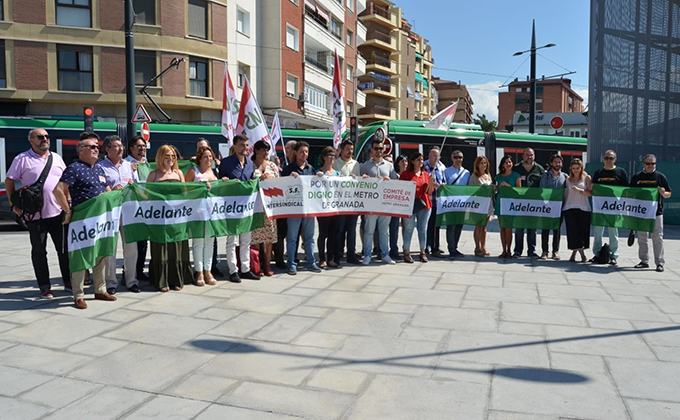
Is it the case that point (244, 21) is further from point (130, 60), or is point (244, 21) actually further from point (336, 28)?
point (130, 60)

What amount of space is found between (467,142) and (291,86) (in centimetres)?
1769

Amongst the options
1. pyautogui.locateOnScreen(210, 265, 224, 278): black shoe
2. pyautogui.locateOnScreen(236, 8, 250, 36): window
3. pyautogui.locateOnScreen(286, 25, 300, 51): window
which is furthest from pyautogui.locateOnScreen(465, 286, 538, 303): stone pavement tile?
pyautogui.locateOnScreen(286, 25, 300, 51): window

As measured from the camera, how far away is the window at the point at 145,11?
27.1 meters

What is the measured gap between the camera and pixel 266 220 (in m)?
8.05

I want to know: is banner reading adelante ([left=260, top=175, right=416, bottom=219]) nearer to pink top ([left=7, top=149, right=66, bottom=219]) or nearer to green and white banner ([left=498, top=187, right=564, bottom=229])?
green and white banner ([left=498, top=187, right=564, bottom=229])

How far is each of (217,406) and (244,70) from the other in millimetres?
30160

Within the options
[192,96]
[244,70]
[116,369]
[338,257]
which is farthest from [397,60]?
[116,369]

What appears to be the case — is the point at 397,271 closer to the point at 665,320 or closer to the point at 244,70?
the point at 665,320

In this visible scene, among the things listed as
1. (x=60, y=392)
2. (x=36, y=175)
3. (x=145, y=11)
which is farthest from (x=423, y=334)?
(x=145, y=11)

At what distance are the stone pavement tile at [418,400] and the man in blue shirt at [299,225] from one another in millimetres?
4140

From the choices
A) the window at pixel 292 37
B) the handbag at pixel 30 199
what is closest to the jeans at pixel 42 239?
the handbag at pixel 30 199

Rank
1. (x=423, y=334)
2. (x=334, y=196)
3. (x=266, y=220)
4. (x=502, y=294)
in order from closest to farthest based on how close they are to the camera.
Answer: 1. (x=423, y=334)
2. (x=502, y=294)
3. (x=266, y=220)
4. (x=334, y=196)

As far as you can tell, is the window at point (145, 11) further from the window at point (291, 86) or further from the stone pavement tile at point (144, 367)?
A: the stone pavement tile at point (144, 367)

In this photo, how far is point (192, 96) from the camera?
92.9 ft
